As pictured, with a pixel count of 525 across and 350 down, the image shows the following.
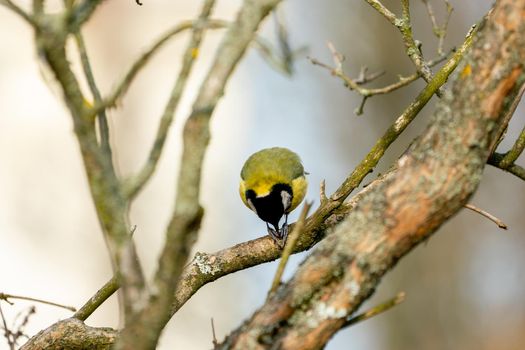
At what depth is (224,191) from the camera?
9438mm

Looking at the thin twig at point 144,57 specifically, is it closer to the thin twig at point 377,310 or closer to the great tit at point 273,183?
the thin twig at point 377,310

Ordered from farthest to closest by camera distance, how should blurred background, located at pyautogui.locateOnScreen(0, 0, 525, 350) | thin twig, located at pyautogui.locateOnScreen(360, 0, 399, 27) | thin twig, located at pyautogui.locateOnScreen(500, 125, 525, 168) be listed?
blurred background, located at pyautogui.locateOnScreen(0, 0, 525, 350), thin twig, located at pyautogui.locateOnScreen(360, 0, 399, 27), thin twig, located at pyautogui.locateOnScreen(500, 125, 525, 168)

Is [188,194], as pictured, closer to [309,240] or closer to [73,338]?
[73,338]

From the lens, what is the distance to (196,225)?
1.37 m

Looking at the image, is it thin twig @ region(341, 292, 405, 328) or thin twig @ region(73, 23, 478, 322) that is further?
thin twig @ region(73, 23, 478, 322)

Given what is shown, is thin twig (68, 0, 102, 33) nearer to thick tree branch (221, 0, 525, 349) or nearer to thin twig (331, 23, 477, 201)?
thick tree branch (221, 0, 525, 349)

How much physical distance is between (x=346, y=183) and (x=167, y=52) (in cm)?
746

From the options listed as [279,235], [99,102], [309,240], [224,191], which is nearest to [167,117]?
[99,102]

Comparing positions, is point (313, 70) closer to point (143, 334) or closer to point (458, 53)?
point (458, 53)

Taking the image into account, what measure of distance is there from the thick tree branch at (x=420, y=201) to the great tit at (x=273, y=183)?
10.6 feet

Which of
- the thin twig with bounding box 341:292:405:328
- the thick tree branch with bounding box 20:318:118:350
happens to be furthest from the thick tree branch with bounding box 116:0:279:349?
the thick tree branch with bounding box 20:318:118:350

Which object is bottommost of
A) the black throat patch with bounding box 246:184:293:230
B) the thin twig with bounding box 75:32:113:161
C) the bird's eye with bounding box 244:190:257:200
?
the thin twig with bounding box 75:32:113:161

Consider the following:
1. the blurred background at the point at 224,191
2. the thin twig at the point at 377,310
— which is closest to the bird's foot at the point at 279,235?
the thin twig at the point at 377,310

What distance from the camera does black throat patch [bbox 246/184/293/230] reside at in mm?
4713
